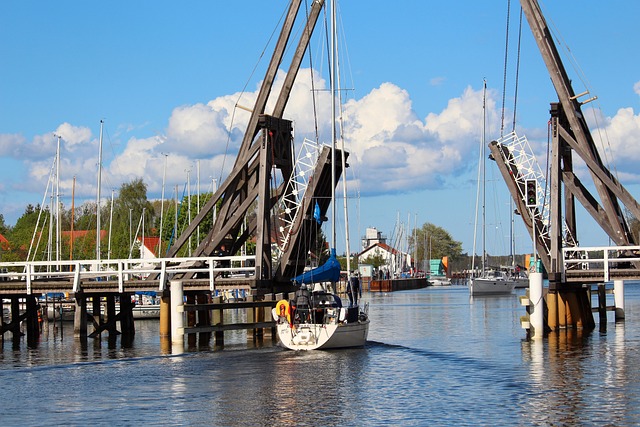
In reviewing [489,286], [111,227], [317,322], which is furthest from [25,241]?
[317,322]

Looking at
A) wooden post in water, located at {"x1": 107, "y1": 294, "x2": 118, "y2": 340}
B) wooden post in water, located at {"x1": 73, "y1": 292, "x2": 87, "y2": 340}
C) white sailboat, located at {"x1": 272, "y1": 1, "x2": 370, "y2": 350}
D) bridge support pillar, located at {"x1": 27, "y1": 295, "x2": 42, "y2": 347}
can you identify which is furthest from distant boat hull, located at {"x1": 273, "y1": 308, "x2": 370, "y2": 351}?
bridge support pillar, located at {"x1": 27, "y1": 295, "x2": 42, "y2": 347}

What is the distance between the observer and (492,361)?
31.6m

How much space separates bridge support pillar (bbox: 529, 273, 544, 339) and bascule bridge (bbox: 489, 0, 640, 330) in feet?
2.51

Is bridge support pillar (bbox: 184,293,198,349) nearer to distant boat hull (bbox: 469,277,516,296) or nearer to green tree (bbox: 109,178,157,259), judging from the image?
distant boat hull (bbox: 469,277,516,296)

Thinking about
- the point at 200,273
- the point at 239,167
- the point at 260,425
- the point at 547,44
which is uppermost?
the point at 547,44

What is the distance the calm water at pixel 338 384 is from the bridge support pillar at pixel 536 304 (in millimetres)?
721

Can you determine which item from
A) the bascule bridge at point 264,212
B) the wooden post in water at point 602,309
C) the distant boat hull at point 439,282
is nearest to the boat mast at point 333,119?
the bascule bridge at point 264,212

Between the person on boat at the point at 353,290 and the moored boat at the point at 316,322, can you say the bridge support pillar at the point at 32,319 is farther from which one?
the person on boat at the point at 353,290

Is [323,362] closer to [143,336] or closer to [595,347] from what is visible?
[595,347]

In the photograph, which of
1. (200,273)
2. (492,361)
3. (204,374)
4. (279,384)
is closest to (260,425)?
(279,384)

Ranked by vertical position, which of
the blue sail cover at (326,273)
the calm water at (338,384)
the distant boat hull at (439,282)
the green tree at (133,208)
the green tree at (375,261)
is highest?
the green tree at (133,208)

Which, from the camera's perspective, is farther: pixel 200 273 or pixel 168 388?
pixel 200 273

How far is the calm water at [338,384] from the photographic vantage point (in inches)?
868

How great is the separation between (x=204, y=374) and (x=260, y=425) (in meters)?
7.93
